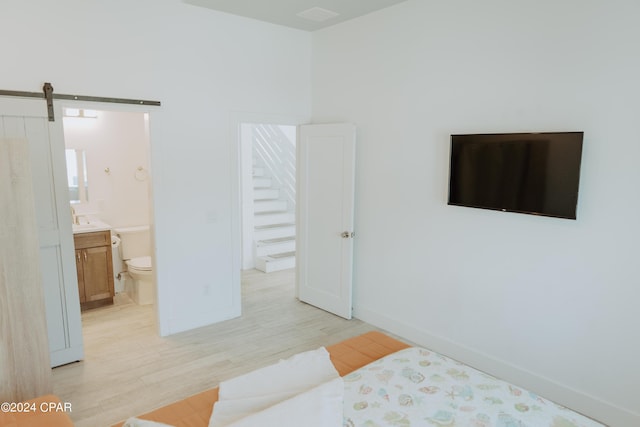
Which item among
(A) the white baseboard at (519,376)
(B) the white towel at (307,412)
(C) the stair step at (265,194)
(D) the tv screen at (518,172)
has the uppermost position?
(D) the tv screen at (518,172)

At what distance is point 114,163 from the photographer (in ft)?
16.2

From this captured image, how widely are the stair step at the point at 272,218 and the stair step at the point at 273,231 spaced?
7 centimetres

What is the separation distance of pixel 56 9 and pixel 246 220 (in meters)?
3.61

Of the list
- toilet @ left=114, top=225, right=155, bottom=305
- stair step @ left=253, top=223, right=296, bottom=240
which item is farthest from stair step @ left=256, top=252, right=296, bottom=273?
toilet @ left=114, top=225, right=155, bottom=305

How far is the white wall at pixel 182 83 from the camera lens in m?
3.13

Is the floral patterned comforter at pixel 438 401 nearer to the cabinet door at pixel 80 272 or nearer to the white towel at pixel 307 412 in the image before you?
the white towel at pixel 307 412

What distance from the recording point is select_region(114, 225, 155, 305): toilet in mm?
4574

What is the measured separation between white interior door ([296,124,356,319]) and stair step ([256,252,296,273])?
1.25 meters

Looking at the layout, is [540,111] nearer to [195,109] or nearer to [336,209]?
[336,209]

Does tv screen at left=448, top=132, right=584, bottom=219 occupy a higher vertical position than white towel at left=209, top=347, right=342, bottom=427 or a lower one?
higher

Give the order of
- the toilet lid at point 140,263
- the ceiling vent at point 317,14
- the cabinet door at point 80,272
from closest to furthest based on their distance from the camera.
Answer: the ceiling vent at point 317,14, the cabinet door at point 80,272, the toilet lid at point 140,263

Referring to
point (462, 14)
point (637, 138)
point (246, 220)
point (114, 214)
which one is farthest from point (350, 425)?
point (246, 220)

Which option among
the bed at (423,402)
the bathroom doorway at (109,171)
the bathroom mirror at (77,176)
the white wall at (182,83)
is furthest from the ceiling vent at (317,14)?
the bed at (423,402)

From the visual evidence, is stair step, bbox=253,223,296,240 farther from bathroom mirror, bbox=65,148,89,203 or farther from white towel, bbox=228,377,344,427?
white towel, bbox=228,377,344,427
